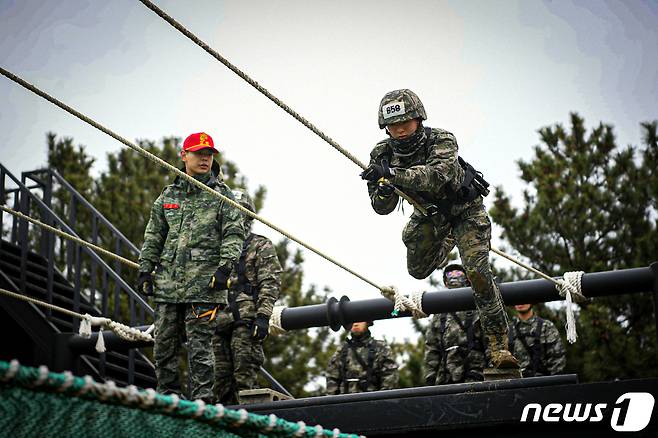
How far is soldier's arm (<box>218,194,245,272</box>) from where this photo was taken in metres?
6.91

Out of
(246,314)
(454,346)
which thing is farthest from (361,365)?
(246,314)

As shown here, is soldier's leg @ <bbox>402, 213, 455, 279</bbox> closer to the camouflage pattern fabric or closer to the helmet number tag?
the camouflage pattern fabric

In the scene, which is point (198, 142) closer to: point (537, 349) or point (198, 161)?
point (198, 161)

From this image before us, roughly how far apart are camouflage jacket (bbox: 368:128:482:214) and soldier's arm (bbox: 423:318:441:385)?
10.2 feet

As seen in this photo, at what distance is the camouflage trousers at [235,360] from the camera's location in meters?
8.21

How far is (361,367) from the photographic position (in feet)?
33.8

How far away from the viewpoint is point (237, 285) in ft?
28.2

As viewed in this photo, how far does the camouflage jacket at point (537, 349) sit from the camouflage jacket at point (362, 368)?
1.34m

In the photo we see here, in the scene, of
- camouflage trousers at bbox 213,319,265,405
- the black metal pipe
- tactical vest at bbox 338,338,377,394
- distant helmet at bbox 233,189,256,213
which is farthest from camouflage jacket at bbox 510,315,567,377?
distant helmet at bbox 233,189,256,213

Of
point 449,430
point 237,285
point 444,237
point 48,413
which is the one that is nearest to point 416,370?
point 237,285

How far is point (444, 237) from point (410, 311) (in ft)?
3.12

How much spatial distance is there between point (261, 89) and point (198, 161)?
5.63 ft

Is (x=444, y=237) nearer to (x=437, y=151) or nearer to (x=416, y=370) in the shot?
(x=437, y=151)

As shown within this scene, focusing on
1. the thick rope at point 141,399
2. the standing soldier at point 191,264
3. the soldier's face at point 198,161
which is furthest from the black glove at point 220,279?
the thick rope at point 141,399
